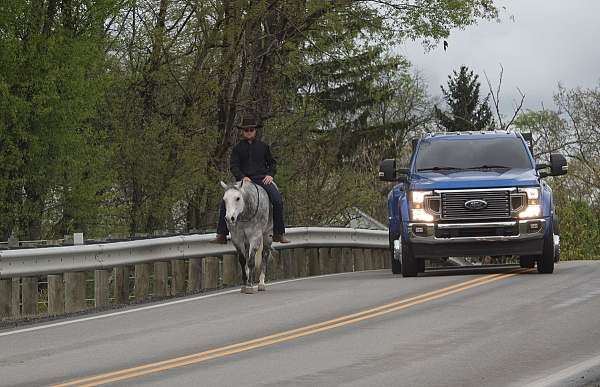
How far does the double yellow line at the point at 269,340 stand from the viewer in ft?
33.9

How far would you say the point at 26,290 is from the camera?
17203 millimetres

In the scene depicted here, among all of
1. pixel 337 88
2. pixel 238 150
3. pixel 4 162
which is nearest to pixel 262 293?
pixel 238 150

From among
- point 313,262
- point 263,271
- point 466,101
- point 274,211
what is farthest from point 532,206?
point 466,101

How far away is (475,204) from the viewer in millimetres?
19641

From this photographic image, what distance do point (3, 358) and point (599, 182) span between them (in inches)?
2761

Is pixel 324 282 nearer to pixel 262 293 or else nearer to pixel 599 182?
pixel 262 293

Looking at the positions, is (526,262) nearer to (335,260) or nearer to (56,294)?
(335,260)

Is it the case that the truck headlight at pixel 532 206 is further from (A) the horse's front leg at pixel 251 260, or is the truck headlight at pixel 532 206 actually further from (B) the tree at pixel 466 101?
(B) the tree at pixel 466 101

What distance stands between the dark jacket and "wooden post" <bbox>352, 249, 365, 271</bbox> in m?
10.1

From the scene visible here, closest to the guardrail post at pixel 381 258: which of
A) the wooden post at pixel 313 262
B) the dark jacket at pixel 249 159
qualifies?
the wooden post at pixel 313 262

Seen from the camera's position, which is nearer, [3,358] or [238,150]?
[3,358]

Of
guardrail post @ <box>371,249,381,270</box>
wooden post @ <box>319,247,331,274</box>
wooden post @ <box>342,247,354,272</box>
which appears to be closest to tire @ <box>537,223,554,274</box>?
wooden post @ <box>319,247,331,274</box>

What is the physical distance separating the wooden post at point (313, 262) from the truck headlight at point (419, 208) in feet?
19.7

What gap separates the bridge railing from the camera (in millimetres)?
16812
